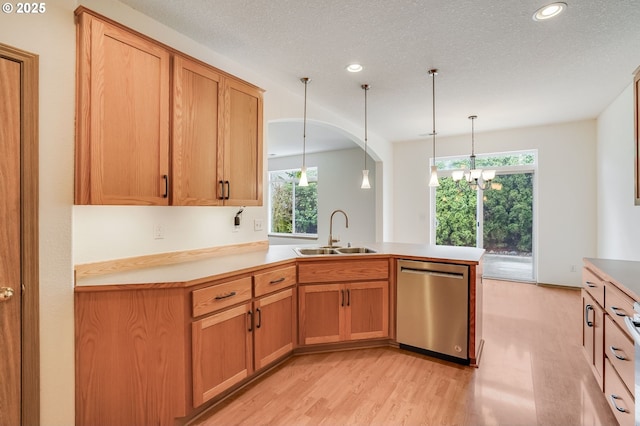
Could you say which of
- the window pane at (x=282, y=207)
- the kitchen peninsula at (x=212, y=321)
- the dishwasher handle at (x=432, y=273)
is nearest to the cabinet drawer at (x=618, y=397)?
the kitchen peninsula at (x=212, y=321)

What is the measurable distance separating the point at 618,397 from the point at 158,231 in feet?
9.85

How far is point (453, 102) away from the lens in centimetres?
396

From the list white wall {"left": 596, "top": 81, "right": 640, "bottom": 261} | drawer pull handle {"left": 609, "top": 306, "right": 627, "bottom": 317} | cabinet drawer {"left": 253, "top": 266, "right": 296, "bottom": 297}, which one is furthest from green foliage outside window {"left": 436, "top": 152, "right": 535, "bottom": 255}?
cabinet drawer {"left": 253, "top": 266, "right": 296, "bottom": 297}

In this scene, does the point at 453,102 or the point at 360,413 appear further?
the point at 453,102

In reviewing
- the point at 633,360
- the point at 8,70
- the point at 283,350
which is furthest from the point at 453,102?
the point at 8,70

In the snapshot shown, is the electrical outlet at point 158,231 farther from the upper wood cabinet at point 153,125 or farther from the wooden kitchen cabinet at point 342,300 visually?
the wooden kitchen cabinet at point 342,300

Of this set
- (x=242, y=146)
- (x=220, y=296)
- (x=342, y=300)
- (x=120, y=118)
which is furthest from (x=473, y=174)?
(x=120, y=118)

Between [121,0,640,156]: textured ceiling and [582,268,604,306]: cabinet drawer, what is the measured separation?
70.8 inches

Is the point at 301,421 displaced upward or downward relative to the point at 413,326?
downward

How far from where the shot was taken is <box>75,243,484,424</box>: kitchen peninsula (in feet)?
5.58

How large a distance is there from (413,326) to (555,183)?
13.4ft

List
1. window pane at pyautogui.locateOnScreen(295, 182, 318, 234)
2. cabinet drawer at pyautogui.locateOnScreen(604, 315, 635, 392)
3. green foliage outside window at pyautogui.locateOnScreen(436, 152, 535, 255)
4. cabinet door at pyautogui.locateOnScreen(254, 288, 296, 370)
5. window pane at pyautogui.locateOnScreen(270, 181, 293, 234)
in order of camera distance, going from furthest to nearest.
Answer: window pane at pyautogui.locateOnScreen(270, 181, 293, 234)
window pane at pyautogui.locateOnScreen(295, 182, 318, 234)
green foliage outside window at pyautogui.locateOnScreen(436, 152, 535, 255)
cabinet door at pyautogui.locateOnScreen(254, 288, 296, 370)
cabinet drawer at pyautogui.locateOnScreen(604, 315, 635, 392)

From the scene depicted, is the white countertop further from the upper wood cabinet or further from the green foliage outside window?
the green foliage outside window

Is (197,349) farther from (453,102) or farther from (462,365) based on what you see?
(453,102)
